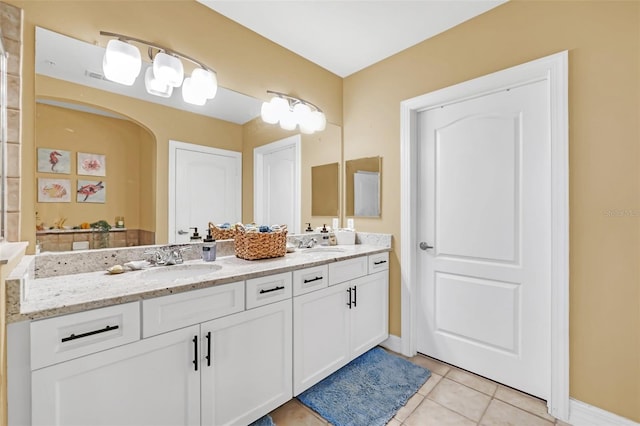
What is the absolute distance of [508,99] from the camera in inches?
74.2

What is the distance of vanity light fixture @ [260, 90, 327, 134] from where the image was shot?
2236mm

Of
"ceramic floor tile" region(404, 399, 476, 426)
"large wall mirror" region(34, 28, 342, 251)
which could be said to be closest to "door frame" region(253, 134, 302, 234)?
"large wall mirror" region(34, 28, 342, 251)

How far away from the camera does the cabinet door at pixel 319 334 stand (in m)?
1.68

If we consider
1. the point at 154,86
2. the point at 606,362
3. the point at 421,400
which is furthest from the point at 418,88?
the point at 421,400

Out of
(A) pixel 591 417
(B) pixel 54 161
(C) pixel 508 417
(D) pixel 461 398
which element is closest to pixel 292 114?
(B) pixel 54 161

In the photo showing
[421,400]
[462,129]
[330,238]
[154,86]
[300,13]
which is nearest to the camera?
[154,86]

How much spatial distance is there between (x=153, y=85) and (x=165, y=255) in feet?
3.19

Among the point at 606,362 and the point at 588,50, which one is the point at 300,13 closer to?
the point at 588,50

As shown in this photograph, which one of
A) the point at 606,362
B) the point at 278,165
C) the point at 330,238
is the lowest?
the point at 606,362

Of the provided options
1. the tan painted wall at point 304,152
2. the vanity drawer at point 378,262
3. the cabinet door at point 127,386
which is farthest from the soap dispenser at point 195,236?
the vanity drawer at point 378,262

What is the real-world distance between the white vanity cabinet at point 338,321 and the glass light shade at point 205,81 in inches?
→ 53.2

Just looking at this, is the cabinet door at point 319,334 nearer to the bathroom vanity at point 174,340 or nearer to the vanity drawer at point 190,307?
the bathroom vanity at point 174,340

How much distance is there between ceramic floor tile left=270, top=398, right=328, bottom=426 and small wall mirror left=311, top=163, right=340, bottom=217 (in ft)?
4.80

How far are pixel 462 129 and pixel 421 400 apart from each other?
181 centimetres
